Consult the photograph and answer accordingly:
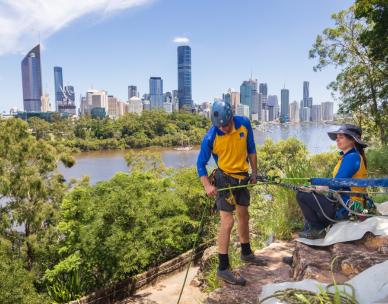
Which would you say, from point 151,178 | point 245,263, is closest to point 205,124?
point 151,178

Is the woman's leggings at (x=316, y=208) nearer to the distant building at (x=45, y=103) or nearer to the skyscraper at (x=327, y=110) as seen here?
the skyscraper at (x=327, y=110)

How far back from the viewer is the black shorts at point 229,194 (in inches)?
105

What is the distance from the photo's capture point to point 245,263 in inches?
118

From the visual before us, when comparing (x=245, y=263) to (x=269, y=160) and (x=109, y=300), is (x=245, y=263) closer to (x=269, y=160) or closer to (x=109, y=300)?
(x=109, y=300)

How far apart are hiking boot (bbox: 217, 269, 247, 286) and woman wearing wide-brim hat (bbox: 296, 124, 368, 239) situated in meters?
0.61

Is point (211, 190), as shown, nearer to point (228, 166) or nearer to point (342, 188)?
point (228, 166)

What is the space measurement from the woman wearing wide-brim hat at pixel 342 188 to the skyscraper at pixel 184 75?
178851 millimetres

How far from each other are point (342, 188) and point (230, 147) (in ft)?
2.74

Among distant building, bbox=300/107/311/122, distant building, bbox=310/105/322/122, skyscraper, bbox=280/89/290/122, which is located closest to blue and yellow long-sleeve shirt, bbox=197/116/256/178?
distant building, bbox=310/105/322/122

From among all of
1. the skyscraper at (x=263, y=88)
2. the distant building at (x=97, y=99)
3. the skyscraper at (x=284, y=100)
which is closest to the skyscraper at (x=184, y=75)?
the skyscraper at (x=263, y=88)

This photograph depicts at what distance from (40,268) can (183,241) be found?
3.82m

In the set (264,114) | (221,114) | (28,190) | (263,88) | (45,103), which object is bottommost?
(28,190)

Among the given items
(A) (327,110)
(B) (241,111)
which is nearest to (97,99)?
(A) (327,110)

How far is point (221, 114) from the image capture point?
2.53 meters
